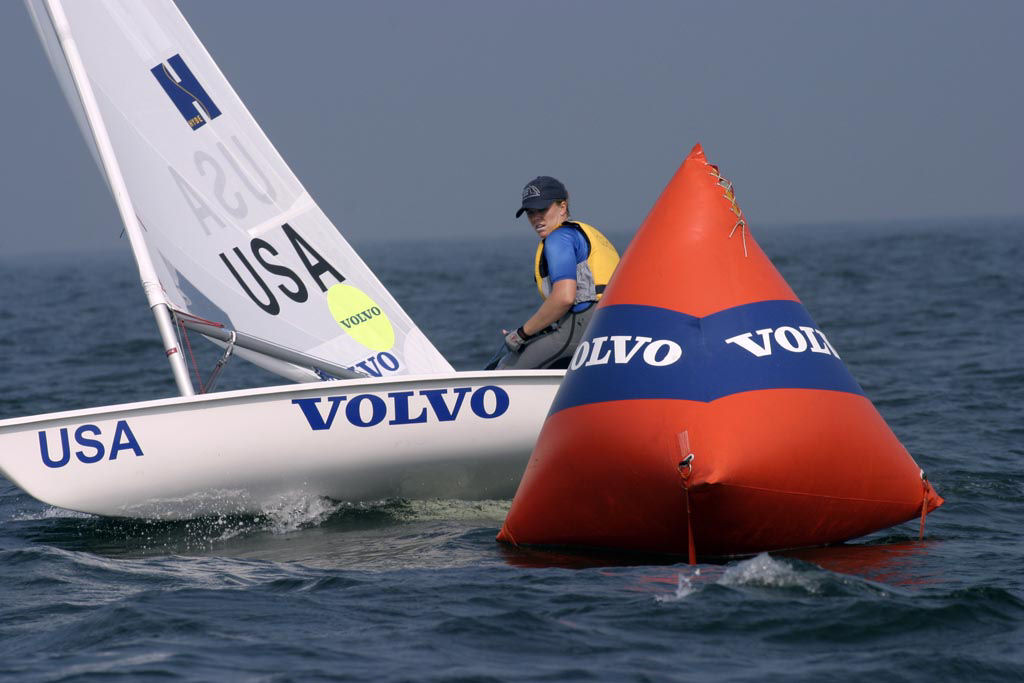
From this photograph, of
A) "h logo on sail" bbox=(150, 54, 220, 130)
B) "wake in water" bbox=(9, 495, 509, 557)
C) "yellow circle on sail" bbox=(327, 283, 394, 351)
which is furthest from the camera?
"yellow circle on sail" bbox=(327, 283, 394, 351)

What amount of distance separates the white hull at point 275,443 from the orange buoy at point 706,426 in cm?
67

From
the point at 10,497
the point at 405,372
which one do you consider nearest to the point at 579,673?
the point at 405,372

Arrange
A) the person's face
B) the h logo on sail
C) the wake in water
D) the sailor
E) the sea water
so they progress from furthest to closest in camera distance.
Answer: the h logo on sail, the person's face, the sailor, the wake in water, the sea water

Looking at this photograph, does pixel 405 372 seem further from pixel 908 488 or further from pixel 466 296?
pixel 466 296

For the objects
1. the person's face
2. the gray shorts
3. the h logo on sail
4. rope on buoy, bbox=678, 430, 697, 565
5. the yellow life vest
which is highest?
the h logo on sail

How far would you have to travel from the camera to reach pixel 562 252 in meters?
6.28

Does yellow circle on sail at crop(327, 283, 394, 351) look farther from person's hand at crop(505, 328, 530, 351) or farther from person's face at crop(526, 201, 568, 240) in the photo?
person's face at crop(526, 201, 568, 240)

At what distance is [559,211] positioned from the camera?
6480 mm

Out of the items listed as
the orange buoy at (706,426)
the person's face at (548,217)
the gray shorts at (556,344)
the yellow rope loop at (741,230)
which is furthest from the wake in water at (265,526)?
the yellow rope loop at (741,230)

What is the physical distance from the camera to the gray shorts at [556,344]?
251 inches

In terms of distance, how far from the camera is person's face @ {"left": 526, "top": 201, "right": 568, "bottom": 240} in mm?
6441

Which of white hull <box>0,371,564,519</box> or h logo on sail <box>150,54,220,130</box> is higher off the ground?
h logo on sail <box>150,54,220,130</box>

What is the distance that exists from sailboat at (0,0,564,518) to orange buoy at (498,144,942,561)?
2.52 ft

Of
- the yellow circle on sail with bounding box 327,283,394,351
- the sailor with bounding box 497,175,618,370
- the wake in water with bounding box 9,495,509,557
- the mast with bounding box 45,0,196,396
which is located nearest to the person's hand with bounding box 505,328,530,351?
the sailor with bounding box 497,175,618,370
